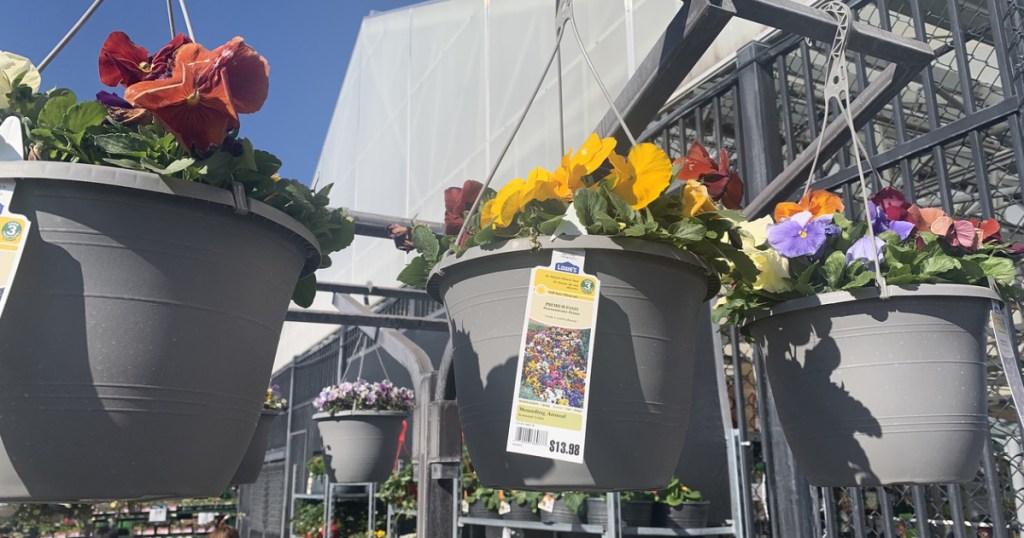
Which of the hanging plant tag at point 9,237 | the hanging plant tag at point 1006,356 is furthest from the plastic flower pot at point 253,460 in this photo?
the hanging plant tag at point 1006,356

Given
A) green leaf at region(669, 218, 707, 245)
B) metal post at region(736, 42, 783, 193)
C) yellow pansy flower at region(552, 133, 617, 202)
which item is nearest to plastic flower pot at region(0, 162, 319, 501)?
yellow pansy flower at region(552, 133, 617, 202)

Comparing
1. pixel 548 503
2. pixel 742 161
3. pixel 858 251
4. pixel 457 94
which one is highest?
pixel 457 94

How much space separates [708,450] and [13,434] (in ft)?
8.69

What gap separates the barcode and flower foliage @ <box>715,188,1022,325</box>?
44cm

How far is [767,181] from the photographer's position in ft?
7.32

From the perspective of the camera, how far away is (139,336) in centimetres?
70

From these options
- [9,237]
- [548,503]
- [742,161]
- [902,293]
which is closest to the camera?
[9,237]

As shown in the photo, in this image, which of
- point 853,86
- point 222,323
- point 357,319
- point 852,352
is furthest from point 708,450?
point 222,323

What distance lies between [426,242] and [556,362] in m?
0.34

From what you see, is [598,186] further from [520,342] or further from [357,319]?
[357,319]

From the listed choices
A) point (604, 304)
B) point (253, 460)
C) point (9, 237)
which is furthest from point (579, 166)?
point (253, 460)

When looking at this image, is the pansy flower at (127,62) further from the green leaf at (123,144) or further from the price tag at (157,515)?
the price tag at (157,515)

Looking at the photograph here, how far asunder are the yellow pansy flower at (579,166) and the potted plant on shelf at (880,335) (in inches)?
14.1

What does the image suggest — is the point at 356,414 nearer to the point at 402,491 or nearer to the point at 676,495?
the point at 676,495
